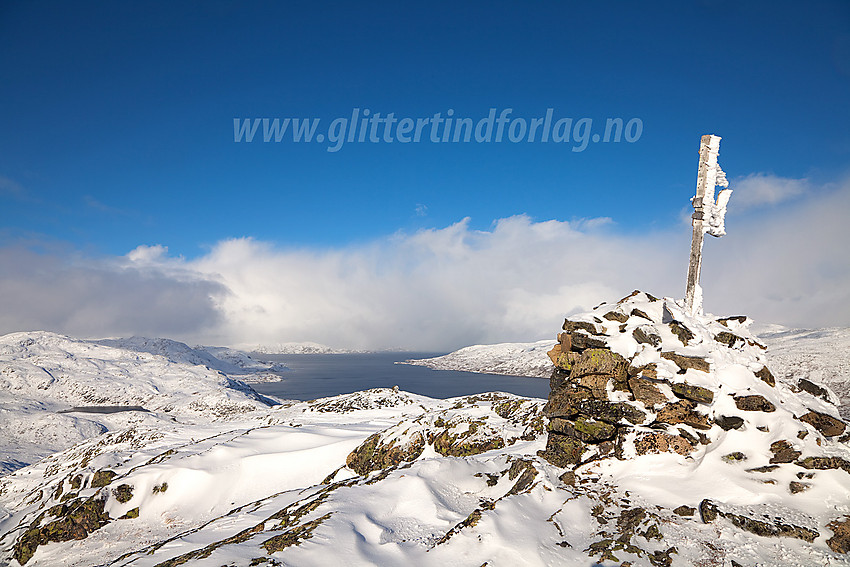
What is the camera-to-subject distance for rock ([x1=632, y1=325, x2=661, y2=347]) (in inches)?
567

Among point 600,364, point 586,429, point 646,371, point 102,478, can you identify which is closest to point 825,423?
point 646,371

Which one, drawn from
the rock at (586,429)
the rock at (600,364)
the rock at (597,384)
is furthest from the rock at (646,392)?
the rock at (586,429)

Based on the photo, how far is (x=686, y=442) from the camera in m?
12.3

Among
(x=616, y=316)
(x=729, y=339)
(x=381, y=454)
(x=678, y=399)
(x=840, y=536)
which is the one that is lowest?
(x=381, y=454)

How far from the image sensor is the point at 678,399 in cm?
1306

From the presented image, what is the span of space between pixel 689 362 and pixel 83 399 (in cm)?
21380

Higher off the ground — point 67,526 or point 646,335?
point 646,335

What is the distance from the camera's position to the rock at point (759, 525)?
8.49 meters

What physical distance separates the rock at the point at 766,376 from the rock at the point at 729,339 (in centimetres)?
129

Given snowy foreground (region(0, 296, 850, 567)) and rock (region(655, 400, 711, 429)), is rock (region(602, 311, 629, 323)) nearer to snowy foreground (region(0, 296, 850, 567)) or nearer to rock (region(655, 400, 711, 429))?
snowy foreground (region(0, 296, 850, 567))

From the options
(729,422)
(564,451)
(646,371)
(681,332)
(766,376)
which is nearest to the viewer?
(729,422)

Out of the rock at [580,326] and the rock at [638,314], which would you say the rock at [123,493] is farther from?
the rock at [638,314]

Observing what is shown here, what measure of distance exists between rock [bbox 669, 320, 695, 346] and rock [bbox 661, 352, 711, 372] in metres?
0.77

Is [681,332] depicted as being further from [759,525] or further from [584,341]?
[759,525]
